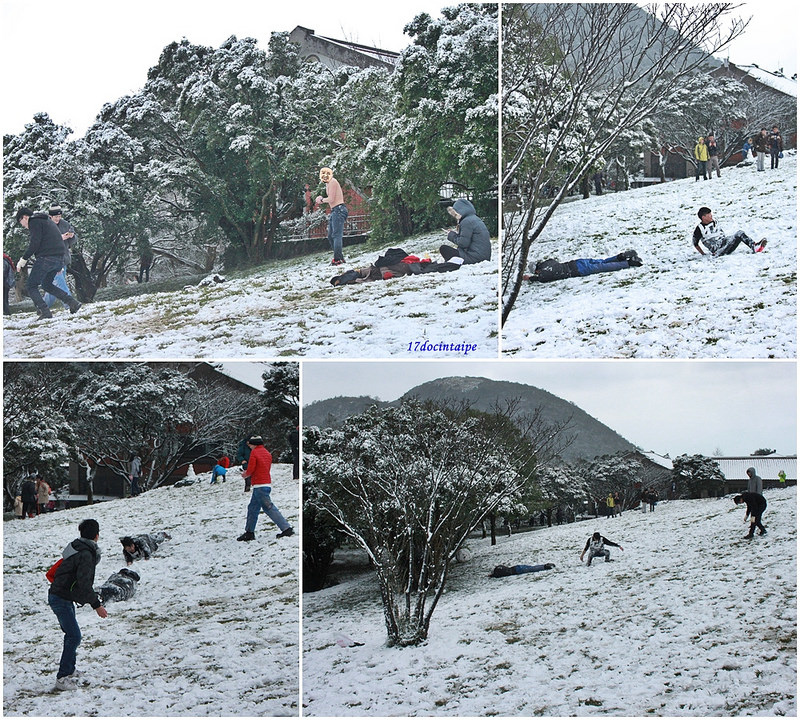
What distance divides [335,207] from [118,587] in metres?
3.60

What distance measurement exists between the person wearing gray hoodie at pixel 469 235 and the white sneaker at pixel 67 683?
14.7 ft

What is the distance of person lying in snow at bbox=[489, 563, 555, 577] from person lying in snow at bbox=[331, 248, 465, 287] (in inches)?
102

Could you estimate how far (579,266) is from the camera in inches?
289

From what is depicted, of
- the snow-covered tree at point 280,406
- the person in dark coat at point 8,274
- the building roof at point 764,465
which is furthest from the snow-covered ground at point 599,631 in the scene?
the person in dark coat at point 8,274

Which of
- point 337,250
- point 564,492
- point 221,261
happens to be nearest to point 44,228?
point 221,261

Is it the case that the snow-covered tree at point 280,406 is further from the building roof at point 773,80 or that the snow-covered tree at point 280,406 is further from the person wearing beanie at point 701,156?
the building roof at point 773,80

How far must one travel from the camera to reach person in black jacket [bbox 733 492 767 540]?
21.6ft

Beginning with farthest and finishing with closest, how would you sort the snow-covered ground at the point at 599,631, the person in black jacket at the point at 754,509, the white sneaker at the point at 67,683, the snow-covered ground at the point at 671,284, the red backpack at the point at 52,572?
the snow-covered ground at the point at 671,284 < the person in black jacket at the point at 754,509 < the red backpack at the point at 52,572 < the white sneaker at the point at 67,683 < the snow-covered ground at the point at 599,631

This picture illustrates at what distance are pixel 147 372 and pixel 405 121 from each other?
304cm

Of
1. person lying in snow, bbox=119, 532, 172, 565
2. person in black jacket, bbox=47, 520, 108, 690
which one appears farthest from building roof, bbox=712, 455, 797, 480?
person in black jacket, bbox=47, 520, 108, 690

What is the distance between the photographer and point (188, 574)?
6.43 meters

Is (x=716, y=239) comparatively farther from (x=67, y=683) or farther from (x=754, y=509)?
(x=67, y=683)

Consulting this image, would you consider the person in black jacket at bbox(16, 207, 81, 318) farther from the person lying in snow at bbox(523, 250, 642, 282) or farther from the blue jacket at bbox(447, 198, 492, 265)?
the person lying in snow at bbox(523, 250, 642, 282)

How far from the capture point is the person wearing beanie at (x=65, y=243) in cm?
729
